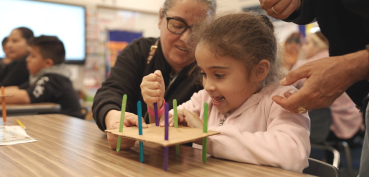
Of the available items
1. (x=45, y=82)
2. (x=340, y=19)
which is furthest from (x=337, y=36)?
(x=45, y=82)

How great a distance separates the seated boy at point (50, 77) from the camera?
98.8 inches

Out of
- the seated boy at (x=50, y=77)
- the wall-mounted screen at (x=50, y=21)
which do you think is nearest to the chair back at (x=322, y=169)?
the seated boy at (x=50, y=77)

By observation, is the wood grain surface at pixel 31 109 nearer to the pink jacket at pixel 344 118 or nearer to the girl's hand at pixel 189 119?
the girl's hand at pixel 189 119

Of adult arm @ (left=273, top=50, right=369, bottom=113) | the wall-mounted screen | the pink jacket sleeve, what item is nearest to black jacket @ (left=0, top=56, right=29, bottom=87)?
the wall-mounted screen

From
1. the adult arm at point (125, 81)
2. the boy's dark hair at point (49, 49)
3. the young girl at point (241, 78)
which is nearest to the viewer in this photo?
the young girl at point (241, 78)

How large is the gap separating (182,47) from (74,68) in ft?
10.1

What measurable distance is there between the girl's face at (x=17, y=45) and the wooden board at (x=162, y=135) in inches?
113

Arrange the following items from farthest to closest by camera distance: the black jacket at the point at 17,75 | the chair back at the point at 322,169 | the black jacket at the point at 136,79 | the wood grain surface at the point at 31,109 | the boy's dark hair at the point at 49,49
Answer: the black jacket at the point at 17,75 → the boy's dark hair at the point at 49,49 → the wood grain surface at the point at 31,109 → the black jacket at the point at 136,79 → the chair back at the point at 322,169

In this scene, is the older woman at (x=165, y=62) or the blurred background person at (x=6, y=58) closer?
the older woman at (x=165, y=62)

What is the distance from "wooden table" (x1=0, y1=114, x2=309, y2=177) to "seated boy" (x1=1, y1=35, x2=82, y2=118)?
1.53m

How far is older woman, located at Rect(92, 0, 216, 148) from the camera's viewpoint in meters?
1.27

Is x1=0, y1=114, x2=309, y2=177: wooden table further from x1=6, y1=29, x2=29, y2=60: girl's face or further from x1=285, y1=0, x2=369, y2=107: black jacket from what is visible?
x1=6, y1=29, x2=29, y2=60: girl's face

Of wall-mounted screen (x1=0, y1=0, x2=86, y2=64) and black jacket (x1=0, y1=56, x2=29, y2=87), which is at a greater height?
wall-mounted screen (x1=0, y1=0, x2=86, y2=64)

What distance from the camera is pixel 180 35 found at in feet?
4.29
